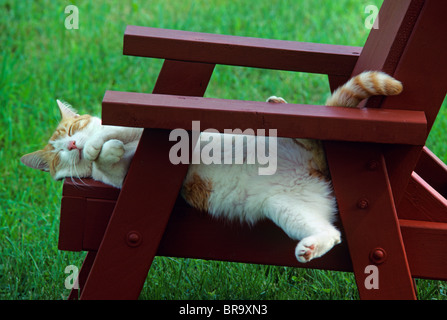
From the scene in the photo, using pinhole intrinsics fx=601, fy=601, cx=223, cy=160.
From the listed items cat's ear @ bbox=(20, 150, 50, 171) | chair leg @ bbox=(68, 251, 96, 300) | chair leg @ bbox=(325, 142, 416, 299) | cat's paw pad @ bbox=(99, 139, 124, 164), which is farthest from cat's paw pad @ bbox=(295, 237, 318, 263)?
cat's ear @ bbox=(20, 150, 50, 171)

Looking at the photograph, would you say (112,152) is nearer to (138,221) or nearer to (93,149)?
(93,149)

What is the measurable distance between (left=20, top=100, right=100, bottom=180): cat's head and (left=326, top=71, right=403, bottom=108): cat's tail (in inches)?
32.8

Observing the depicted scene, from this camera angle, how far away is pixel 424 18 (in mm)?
1497

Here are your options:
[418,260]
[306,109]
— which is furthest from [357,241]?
[306,109]

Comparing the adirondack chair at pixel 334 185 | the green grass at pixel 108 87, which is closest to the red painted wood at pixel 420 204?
the adirondack chair at pixel 334 185

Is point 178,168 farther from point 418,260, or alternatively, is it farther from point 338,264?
point 418,260

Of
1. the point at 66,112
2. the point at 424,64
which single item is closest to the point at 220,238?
the point at 424,64

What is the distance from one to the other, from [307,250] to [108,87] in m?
2.48

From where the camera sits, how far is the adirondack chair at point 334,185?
4.71ft

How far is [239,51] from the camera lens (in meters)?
1.93

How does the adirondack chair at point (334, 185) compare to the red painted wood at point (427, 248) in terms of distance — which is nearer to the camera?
the adirondack chair at point (334, 185)

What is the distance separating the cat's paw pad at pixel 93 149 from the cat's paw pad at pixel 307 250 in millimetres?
692

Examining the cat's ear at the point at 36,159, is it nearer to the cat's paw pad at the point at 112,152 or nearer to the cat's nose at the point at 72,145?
the cat's nose at the point at 72,145

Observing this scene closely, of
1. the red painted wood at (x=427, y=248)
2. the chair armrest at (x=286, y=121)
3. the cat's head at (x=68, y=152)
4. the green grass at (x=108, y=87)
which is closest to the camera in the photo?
the chair armrest at (x=286, y=121)
